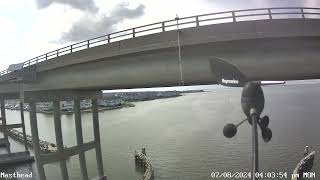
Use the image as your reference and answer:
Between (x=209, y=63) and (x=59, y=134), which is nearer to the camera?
(x=209, y=63)

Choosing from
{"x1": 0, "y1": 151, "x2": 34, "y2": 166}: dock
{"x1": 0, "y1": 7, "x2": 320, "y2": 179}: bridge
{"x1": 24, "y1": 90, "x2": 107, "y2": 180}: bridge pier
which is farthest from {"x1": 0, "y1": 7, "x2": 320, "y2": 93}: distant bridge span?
{"x1": 0, "y1": 151, "x2": 34, "y2": 166}: dock

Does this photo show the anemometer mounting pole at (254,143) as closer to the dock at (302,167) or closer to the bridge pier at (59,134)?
the bridge pier at (59,134)

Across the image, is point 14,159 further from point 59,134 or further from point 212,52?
point 212,52

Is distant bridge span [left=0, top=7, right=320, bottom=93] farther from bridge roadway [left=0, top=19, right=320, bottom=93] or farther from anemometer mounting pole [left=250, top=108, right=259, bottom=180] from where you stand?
anemometer mounting pole [left=250, top=108, right=259, bottom=180]

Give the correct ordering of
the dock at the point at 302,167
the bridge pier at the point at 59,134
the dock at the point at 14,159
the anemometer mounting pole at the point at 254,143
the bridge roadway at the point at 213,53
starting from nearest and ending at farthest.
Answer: the anemometer mounting pole at the point at 254,143 → the bridge roadway at the point at 213,53 → the bridge pier at the point at 59,134 → the dock at the point at 302,167 → the dock at the point at 14,159

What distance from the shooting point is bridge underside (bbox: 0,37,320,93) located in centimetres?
1503

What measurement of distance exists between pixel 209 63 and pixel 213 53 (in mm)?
4170

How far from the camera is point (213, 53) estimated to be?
54.4ft

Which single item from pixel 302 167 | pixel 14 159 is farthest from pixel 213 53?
pixel 14 159

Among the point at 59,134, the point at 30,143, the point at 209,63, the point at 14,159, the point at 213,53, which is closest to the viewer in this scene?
the point at 209,63

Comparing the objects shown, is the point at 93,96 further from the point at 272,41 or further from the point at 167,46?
the point at 272,41

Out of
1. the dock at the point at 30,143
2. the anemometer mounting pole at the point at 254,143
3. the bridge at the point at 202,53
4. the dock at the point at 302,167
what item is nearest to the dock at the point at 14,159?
the dock at the point at 30,143

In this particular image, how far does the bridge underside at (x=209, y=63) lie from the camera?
15.0 meters

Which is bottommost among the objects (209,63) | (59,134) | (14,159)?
(14,159)
